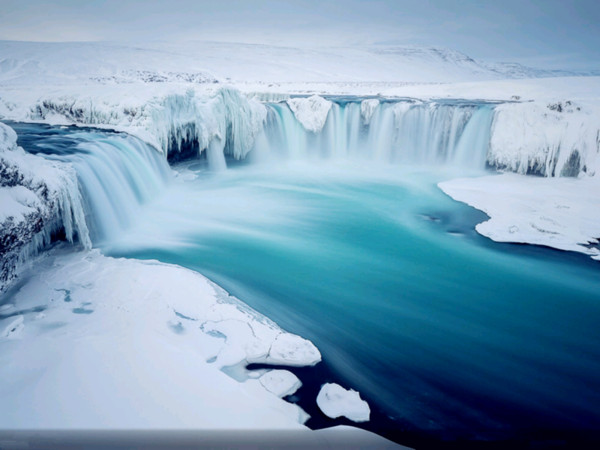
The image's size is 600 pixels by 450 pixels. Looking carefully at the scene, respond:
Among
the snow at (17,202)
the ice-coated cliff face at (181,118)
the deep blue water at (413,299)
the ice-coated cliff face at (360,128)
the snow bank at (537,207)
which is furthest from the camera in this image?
the ice-coated cliff face at (360,128)

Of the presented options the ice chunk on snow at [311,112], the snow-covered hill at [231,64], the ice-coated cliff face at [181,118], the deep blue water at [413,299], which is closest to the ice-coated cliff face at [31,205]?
the deep blue water at [413,299]

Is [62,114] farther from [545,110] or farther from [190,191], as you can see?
[545,110]

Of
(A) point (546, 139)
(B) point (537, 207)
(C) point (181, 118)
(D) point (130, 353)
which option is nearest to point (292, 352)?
(D) point (130, 353)

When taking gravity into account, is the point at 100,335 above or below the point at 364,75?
below

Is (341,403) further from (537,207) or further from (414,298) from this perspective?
(537,207)

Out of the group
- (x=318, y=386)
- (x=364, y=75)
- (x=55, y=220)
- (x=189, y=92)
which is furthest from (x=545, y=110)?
(x=364, y=75)

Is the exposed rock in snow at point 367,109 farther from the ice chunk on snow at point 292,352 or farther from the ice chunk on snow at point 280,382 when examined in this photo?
the ice chunk on snow at point 280,382

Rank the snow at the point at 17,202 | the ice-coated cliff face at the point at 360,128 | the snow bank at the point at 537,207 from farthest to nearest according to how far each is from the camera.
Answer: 1. the ice-coated cliff face at the point at 360,128
2. the snow bank at the point at 537,207
3. the snow at the point at 17,202

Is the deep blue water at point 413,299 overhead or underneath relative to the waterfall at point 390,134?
underneath
